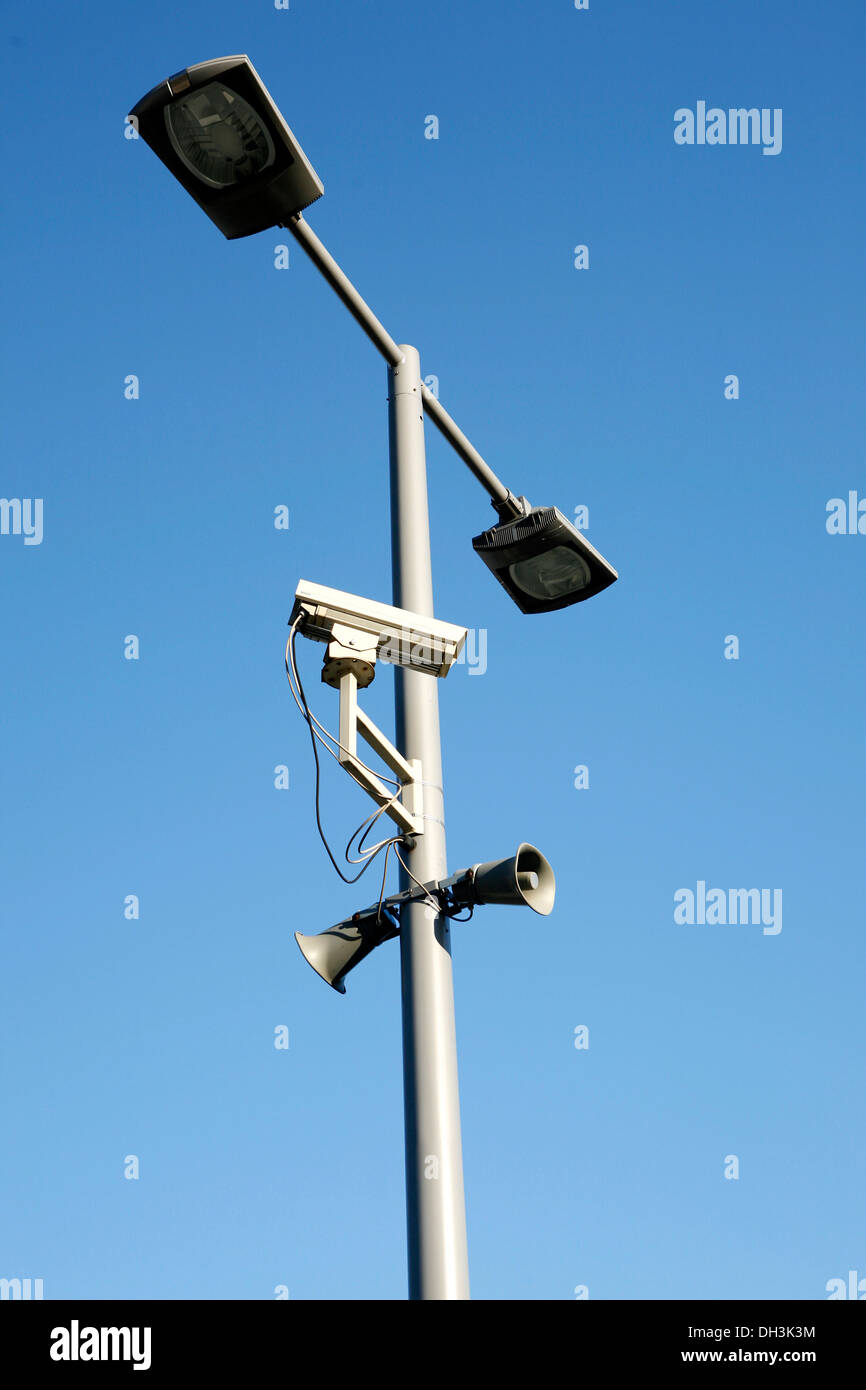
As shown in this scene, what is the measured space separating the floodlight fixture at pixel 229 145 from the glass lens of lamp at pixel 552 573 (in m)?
1.75

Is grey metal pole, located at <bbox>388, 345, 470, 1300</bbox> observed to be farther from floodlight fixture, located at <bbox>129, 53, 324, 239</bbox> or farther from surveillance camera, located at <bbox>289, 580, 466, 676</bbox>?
floodlight fixture, located at <bbox>129, 53, 324, 239</bbox>

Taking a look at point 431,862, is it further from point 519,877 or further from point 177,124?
point 177,124

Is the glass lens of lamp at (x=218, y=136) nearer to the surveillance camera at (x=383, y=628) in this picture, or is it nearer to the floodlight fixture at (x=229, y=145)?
the floodlight fixture at (x=229, y=145)

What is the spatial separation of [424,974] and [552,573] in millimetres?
2219

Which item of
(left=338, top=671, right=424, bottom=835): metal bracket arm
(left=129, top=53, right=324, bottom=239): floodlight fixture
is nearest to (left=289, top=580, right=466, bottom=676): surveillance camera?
(left=338, top=671, right=424, bottom=835): metal bracket arm

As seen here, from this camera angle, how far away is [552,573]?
6340 mm

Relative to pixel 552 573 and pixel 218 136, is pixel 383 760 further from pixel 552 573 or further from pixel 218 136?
pixel 218 136

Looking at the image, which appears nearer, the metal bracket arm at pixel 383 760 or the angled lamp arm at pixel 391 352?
the metal bracket arm at pixel 383 760

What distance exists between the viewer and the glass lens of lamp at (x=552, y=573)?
6.23 metres

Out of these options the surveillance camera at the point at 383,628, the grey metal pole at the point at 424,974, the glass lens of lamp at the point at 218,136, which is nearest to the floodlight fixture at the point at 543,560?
the grey metal pole at the point at 424,974

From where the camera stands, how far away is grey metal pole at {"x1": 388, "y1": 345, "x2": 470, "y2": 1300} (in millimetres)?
4328
